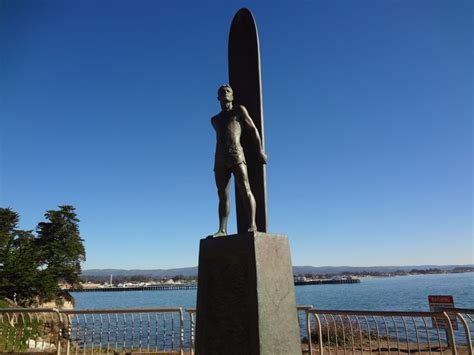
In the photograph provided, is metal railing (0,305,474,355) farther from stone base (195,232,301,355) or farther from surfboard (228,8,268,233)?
surfboard (228,8,268,233)

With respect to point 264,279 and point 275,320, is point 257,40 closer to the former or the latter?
point 264,279

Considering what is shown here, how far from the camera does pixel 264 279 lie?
15.0 feet

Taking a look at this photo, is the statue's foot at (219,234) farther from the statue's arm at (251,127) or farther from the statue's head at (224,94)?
the statue's head at (224,94)

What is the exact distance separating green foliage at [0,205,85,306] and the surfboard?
96.0ft

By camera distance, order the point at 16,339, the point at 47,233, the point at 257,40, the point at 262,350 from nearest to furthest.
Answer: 1. the point at 262,350
2. the point at 257,40
3. the point at 16,339
4. the point at 47,233

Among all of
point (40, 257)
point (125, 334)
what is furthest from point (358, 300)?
point (125, 334)

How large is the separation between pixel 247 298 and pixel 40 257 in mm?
35912

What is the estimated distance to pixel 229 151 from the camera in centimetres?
518

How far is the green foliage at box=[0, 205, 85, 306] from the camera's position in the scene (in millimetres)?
30844

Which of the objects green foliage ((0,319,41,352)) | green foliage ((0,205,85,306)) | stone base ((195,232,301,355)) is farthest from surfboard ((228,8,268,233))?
green foliage ((0,205,85,306))

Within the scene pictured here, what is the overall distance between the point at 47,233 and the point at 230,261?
160 feet

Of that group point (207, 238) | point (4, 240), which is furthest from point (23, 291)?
point (207, 238)

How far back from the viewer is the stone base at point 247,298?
4418 millimetres

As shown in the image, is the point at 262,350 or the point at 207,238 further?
the point at 207,238
